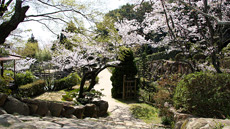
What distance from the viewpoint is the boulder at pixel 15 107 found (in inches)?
116

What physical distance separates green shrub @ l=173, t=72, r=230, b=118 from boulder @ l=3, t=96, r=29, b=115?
3.38 metres

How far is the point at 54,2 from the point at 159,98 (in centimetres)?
436

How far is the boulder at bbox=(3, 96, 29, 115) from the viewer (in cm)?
295

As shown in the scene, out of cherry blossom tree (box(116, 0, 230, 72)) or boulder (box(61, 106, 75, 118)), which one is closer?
boulder (box(61, 106, 75, 118))

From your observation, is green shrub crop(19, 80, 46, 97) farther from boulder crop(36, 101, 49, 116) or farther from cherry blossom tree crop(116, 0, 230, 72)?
cherry blossom tree crop(116, 0, 230, 72)

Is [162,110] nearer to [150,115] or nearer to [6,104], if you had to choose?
Result: [150,115]

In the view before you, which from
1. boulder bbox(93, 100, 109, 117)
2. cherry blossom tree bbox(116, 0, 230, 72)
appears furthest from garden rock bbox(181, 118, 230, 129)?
boulder bbox(93, 100, 109, 117)

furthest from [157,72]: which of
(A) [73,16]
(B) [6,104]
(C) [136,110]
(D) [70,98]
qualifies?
(B) [6,104]

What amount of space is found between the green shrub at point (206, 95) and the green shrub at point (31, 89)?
7409 millimetres

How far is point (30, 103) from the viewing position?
11.2ft

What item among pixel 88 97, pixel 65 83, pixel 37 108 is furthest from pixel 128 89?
pixel 37 108

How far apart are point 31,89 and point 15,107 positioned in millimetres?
5973

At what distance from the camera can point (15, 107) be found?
3043 millimetres

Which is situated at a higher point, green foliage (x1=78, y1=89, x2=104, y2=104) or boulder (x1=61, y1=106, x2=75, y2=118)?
green foliage (x1=78, y1=89, x2=104, y2=104)
